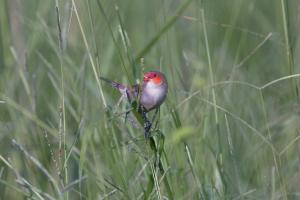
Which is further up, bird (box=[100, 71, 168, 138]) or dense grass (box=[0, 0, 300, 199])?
dense grass (box=[0, 0, 300, 199])

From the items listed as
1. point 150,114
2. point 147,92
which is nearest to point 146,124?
point 147,92

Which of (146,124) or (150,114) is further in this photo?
(150,114)

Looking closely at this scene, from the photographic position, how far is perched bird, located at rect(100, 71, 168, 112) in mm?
2289

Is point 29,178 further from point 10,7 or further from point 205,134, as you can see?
point 10,7

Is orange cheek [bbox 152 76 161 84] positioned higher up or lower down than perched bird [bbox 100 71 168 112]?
higher up

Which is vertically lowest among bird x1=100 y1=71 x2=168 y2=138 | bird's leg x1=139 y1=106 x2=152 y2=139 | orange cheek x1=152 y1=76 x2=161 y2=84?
bird's leg x1=139 y1=106 x2=152 y2=139

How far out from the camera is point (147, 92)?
7.55ft

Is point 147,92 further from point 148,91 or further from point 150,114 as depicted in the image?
point 150,114

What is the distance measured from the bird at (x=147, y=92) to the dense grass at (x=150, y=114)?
0.05 metres

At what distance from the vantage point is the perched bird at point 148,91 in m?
2.29

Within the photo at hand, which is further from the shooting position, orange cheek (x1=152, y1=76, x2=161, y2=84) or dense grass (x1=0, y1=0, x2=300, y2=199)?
dense grass (x1=0, y1=0, x2=300, y2=199)

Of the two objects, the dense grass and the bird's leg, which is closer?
the bird's leg

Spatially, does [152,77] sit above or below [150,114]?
below

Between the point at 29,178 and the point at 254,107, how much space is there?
1.04 meters
